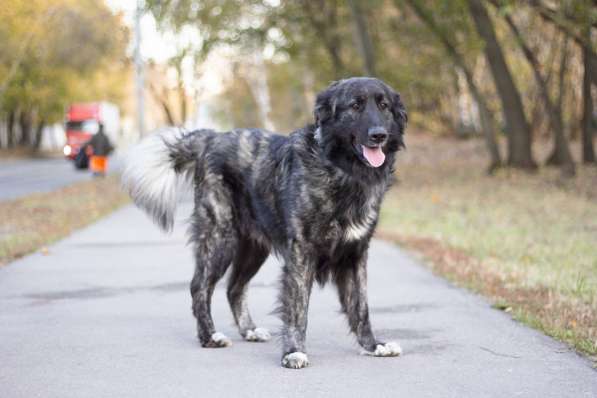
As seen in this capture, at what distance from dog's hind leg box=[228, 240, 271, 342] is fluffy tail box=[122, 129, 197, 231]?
0.60m

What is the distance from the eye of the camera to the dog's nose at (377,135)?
6.00 meters

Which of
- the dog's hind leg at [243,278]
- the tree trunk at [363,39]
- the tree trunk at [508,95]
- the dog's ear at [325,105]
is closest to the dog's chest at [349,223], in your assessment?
the dog's ear at [325,105]

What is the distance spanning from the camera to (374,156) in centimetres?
614

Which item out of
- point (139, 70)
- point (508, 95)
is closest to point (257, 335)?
point (508, 95)

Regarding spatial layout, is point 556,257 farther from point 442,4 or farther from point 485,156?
point 485,156

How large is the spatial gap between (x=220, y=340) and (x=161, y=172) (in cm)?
152

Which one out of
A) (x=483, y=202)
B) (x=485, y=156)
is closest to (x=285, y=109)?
(x=485, y=156)

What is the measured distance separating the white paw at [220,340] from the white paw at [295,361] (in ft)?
2.69

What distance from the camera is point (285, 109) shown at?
74.9 m

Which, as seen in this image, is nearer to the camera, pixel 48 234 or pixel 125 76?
pixel 48 234

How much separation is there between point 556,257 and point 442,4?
563 inches

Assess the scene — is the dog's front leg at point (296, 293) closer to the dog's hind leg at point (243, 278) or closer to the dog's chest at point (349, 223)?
the dog's chest at point (349, 223)

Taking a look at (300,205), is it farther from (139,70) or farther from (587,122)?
(139,70)

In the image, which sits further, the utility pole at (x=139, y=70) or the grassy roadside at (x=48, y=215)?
the utility pole at (x=139, y=70)
